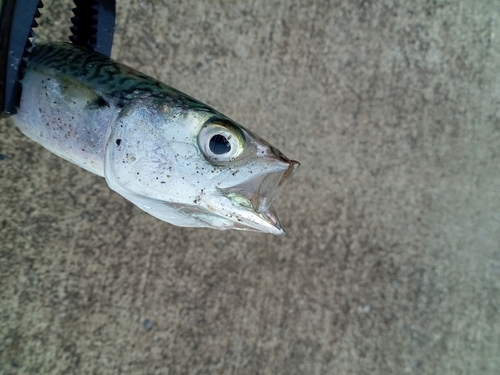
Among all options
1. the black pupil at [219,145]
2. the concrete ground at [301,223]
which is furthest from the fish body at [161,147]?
the concrete ground at [301,223]

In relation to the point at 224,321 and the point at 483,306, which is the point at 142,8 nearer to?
the point at 224,321

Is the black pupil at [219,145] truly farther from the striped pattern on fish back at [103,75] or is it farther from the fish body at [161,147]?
the striped pattern on fish back at [103,75]

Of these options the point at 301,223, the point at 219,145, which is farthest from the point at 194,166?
the point at 301,223

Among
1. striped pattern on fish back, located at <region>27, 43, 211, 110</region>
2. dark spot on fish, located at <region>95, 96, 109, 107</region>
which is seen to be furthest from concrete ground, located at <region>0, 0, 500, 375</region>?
dark spot on fish, located at <region>95, 96, 109, 107</region>

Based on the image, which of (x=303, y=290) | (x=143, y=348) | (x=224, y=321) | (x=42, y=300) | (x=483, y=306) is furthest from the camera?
(x=483, y=306)

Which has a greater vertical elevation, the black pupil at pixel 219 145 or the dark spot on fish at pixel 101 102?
the black pupil at pixel 219 145

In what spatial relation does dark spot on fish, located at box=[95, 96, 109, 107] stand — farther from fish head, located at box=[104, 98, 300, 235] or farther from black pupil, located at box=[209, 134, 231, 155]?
black pupil, located at box=[209, 134, 231, 155]

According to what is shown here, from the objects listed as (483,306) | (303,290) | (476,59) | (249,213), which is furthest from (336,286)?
(476,59)

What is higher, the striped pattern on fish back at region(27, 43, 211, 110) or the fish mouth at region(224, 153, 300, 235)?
the striped pattern on fish back at region(27, 43, 211, 110)
